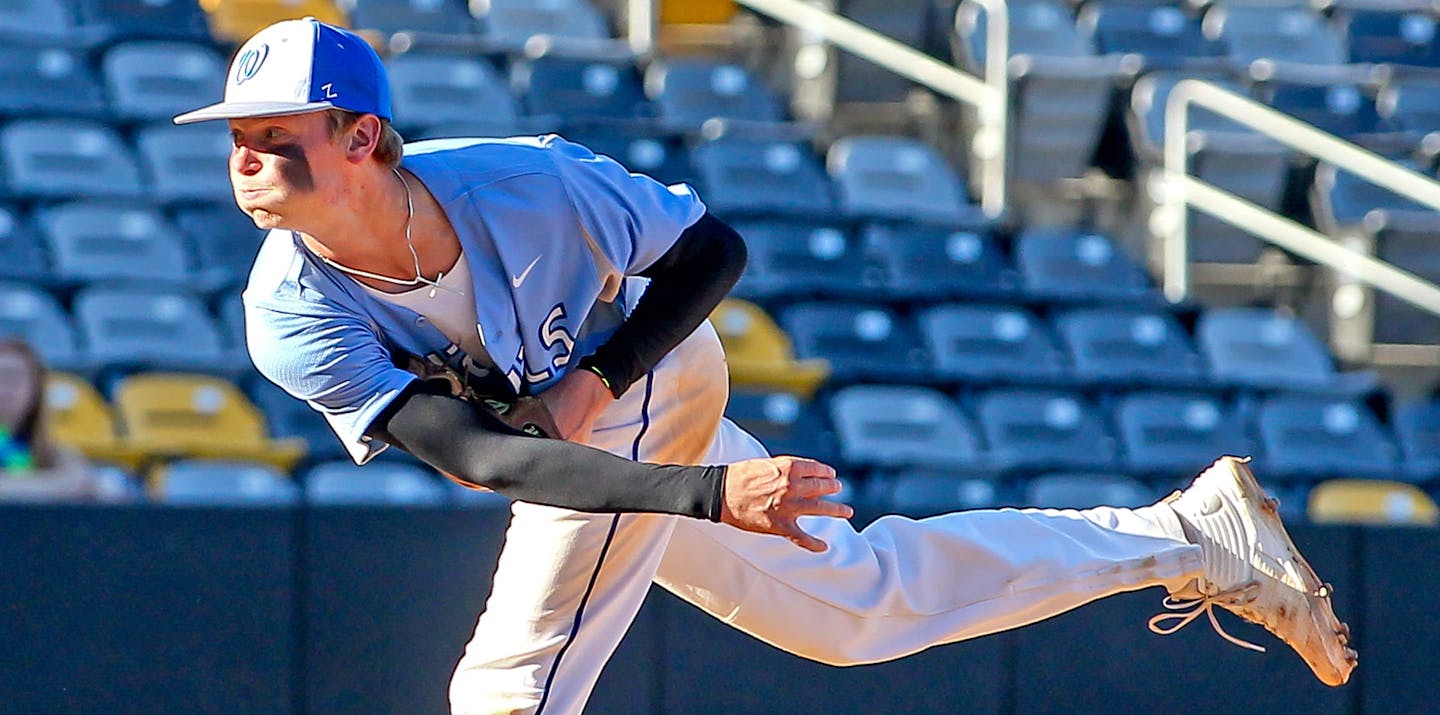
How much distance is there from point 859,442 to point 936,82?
198cm

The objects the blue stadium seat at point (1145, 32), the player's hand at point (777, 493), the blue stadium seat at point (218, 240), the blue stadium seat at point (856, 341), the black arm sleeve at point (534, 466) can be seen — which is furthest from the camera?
the blue stadium seat at point (1145, 32)

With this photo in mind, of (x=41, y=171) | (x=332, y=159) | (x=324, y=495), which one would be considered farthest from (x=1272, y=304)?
(x=332, y=159)

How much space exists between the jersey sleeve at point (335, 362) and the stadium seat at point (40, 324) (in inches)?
141

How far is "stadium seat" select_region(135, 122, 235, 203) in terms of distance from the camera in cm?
719

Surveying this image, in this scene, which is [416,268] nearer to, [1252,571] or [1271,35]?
[1252,571]

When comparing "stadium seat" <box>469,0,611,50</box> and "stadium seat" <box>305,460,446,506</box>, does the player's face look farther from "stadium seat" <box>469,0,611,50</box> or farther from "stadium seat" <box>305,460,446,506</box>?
"stadium seat" <box>469,0,611,50</box>

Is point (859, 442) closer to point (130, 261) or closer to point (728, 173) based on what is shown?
point (728, 173)

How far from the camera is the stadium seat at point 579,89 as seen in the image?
7.93m

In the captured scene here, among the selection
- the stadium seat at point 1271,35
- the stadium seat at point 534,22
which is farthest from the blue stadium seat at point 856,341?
the stadium seat at point 1271,35

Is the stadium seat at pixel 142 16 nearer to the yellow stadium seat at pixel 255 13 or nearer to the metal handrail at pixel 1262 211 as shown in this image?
the yellow stadium seat at pixel 255 13

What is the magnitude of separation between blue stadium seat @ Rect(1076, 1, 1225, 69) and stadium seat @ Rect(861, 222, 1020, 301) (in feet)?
5.44

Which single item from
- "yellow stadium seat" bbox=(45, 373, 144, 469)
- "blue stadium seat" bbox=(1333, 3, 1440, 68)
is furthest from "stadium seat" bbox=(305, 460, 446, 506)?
"blue stadium seat" bbox=(1333, 3, 1440, 68)

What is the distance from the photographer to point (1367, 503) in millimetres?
7156

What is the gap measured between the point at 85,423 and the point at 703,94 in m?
3.23
